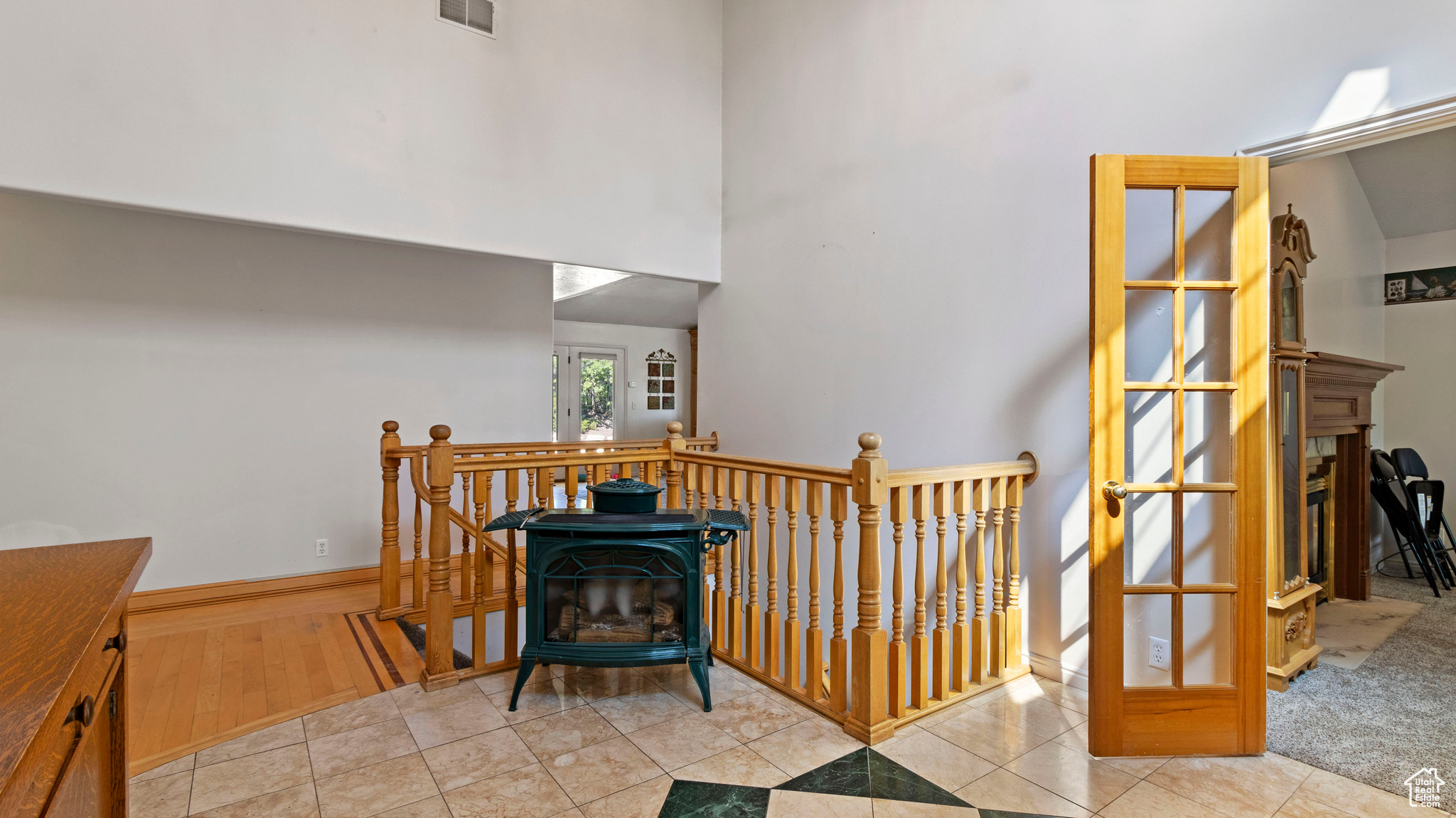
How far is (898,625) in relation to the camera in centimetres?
241

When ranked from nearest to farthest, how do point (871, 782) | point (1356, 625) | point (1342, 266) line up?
point (871, 782)
point (1356, 625)
point (1342, 266)

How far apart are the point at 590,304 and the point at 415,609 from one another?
4.93 m

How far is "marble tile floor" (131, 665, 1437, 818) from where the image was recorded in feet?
6.41

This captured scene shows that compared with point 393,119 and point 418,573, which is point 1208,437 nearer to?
point 418,573

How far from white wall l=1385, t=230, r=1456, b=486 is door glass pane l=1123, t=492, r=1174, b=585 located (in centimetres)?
444

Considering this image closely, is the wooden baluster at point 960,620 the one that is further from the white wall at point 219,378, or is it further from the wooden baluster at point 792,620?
the white wall at point 219,378

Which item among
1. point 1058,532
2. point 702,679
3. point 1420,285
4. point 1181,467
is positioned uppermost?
point 1420,285

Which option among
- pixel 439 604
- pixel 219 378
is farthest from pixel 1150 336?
pixel 219 378

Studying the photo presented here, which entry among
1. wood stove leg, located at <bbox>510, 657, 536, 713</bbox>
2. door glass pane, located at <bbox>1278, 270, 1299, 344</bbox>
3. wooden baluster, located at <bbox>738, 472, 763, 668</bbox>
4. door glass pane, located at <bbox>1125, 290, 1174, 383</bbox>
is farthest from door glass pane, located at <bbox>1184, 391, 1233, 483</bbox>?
wood stove leg, located at <bbox>510, 657, 536, 713</bbox>

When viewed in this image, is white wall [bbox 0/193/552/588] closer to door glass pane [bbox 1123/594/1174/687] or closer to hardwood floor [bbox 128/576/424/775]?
hardwood floor [bbox 128/576/424/775]

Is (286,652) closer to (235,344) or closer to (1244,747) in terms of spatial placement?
(235,344)

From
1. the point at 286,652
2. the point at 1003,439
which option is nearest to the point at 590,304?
the point at 286,652

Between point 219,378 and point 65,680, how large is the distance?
4.41 metres

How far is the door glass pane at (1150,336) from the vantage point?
2311 millimetres
